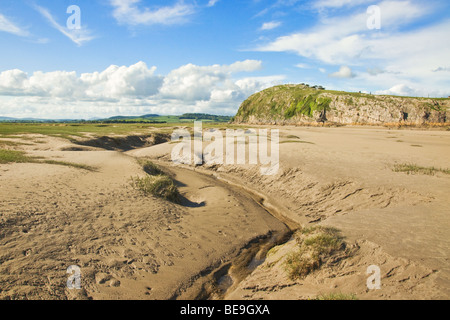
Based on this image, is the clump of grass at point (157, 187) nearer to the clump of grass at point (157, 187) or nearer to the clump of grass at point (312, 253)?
the clump of grass at point (157, 187)

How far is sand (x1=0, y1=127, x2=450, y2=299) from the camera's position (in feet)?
18.8

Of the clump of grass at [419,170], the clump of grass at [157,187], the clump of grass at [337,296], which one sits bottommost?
the clump of grass at [337,296]

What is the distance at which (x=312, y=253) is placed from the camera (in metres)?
6.52

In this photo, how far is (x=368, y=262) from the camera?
615 cm

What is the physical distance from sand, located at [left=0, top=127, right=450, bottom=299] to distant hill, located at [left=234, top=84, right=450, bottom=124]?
59.8 metres

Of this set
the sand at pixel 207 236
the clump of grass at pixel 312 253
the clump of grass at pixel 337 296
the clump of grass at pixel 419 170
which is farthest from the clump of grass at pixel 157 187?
the clump of grass at pixel 419 170

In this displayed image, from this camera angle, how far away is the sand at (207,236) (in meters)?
5.72

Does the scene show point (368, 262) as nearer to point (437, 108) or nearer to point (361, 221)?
point (361, 221)

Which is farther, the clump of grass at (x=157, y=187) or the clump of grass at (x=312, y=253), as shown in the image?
the clump of grass at (x=157, y=187)

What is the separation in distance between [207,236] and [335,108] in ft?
268

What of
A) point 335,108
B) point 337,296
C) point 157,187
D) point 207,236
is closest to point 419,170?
point 207,236

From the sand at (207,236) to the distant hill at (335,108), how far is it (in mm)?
59769

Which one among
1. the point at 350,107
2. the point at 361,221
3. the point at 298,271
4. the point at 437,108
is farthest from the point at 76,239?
the point at 350,107
